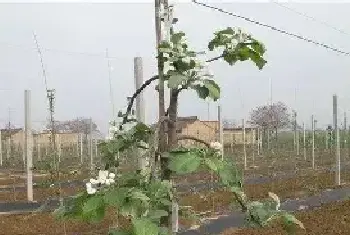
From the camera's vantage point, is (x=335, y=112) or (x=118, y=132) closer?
(x=118, y=132)

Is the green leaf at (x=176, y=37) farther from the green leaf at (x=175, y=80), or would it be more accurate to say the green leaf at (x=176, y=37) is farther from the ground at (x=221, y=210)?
the ground at (x=221, y=210)

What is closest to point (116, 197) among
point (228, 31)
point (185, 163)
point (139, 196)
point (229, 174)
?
point (139, 196)

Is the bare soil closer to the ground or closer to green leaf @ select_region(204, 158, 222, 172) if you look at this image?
the ground

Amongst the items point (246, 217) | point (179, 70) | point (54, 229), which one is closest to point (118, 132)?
point (179, 70)

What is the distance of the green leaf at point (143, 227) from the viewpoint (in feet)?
4.61

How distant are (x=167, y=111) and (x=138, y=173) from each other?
26 cm

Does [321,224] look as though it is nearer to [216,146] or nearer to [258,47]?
[258,47]

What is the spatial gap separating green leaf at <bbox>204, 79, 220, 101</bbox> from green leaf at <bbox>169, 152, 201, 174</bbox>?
0.26 metres

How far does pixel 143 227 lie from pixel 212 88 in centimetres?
59

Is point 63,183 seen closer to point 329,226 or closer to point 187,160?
point 329,226

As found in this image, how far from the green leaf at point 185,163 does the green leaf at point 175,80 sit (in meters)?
0.22

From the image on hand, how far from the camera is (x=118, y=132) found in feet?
6.67

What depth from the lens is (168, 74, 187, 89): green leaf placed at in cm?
172

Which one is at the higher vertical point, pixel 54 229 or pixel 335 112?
pixel 335 112
